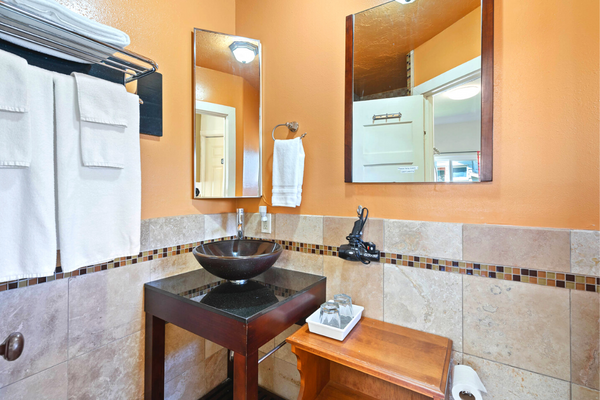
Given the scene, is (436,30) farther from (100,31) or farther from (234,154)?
(100,31)

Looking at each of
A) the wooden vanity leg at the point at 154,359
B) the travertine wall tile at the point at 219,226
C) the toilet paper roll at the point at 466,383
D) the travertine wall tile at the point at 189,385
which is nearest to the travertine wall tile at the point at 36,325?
the wooden vanity leg at the point at 154,359

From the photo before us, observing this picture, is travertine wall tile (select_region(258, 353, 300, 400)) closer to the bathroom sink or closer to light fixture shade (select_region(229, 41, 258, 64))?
the bathroom sink

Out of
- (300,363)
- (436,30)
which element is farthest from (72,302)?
(436,30)

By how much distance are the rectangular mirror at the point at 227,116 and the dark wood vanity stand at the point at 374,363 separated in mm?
930

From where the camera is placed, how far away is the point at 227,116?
63.0 inches

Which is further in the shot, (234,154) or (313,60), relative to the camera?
(234,154)

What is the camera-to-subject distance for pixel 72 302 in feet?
3.43

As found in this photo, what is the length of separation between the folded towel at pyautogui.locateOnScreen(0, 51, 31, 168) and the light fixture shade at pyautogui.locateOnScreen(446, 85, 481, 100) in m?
1.48

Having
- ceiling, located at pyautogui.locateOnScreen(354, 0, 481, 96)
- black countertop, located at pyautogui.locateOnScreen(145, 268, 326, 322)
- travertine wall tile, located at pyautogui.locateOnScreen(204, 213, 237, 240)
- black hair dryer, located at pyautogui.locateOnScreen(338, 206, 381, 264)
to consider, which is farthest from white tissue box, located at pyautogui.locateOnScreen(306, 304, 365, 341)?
ceiling, located at pyautogui.locateOnScreen(354, 0, 481, 96)

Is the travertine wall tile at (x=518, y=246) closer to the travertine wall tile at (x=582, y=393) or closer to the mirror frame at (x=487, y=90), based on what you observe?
the mirror frame at (x=487, y=90)

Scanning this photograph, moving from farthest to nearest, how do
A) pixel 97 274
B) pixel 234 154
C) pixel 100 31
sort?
pixel 234 154 → pixel 97 274 → pixel 100 31

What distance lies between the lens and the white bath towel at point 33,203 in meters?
0.79

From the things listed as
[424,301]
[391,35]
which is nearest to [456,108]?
[391,35]

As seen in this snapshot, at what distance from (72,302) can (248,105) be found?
129 centimetres
